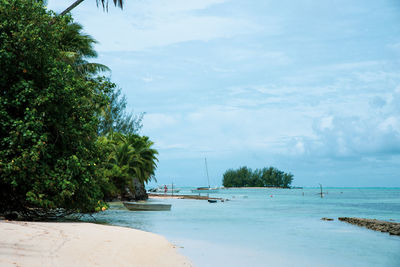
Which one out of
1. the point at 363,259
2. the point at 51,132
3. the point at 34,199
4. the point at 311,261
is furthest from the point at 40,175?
the point at 363,259

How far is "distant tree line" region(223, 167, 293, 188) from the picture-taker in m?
170

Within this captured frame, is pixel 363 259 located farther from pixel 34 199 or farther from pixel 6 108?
pixel 6 108

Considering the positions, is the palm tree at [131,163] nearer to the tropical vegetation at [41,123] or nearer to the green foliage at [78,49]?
the green foliage at [78,49]

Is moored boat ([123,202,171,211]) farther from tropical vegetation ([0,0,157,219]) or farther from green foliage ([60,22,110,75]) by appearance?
tropical vegetation ([0,0,157,219])

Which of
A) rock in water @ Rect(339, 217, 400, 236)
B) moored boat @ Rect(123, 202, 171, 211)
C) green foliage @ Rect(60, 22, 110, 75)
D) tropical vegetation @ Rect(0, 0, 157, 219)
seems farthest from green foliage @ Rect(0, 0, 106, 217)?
rock in water @ Rect(339, 217, 400, 236)

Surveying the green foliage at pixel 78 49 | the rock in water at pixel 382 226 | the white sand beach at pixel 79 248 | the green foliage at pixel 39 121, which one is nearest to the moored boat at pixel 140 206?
the green foliage at pixel 78 49

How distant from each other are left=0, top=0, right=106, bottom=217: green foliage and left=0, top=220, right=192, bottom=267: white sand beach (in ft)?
6.44

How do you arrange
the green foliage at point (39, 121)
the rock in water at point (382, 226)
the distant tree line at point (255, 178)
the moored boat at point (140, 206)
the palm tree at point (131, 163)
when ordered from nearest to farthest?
1. the green foliage at point (39, 121)
2. the rock in water at point (382, 226)
3. the moored boat at point (140, 206)
4. the palm tree at point (131, 163)
5. the distant tree line at point (255, 178)

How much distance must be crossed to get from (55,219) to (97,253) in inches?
277

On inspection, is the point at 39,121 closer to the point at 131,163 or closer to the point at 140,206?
the point at 140,206

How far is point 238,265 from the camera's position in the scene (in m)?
10.8

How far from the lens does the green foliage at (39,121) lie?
1140 centimetres

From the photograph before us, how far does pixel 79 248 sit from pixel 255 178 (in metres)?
165

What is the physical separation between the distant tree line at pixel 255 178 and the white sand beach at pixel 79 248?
16158 centimetres
